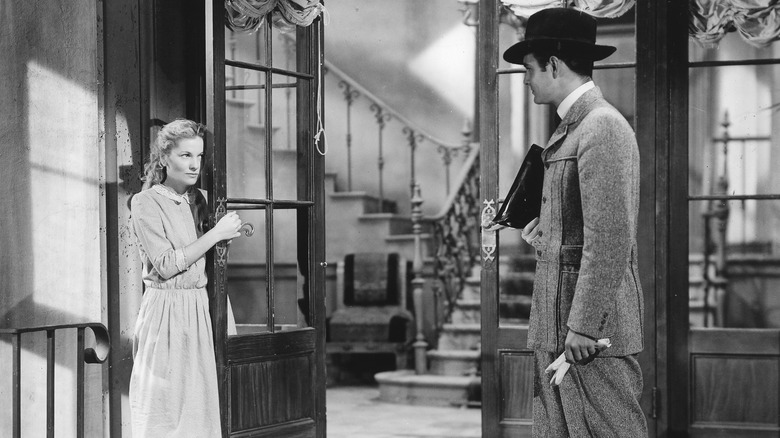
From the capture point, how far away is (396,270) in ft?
→ 25.5

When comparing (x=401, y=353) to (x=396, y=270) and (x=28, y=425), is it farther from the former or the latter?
(x=28, y=425)

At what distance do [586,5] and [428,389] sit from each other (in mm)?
3430

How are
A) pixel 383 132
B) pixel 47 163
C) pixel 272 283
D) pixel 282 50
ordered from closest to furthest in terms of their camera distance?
pixel 47 163, pixel 272 283, pixel 282 50, pixel 383 132

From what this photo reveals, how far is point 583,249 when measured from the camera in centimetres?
247

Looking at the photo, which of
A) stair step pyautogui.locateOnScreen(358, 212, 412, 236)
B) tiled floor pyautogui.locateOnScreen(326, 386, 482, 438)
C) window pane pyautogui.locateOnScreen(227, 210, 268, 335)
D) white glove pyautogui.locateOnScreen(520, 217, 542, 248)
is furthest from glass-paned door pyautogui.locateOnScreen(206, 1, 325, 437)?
stair step pyautogui.locateOnScreen(358, 212, 412, 236)

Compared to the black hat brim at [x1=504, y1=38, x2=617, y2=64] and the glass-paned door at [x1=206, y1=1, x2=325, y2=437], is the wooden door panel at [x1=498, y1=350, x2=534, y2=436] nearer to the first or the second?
the glass-paned door at [x1=206, y1=1, x2=325, y2=437]

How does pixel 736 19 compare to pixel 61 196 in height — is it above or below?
above

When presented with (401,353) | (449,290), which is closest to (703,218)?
(449,290)

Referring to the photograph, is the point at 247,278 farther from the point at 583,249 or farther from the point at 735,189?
the point at 583,249

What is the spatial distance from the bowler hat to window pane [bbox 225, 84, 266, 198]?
474 cm

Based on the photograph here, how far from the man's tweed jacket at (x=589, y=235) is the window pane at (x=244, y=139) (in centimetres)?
480

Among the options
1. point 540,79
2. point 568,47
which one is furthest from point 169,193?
point 568,47

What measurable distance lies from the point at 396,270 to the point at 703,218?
2437 millimetres

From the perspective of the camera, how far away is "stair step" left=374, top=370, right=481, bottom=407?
671 centimetres
